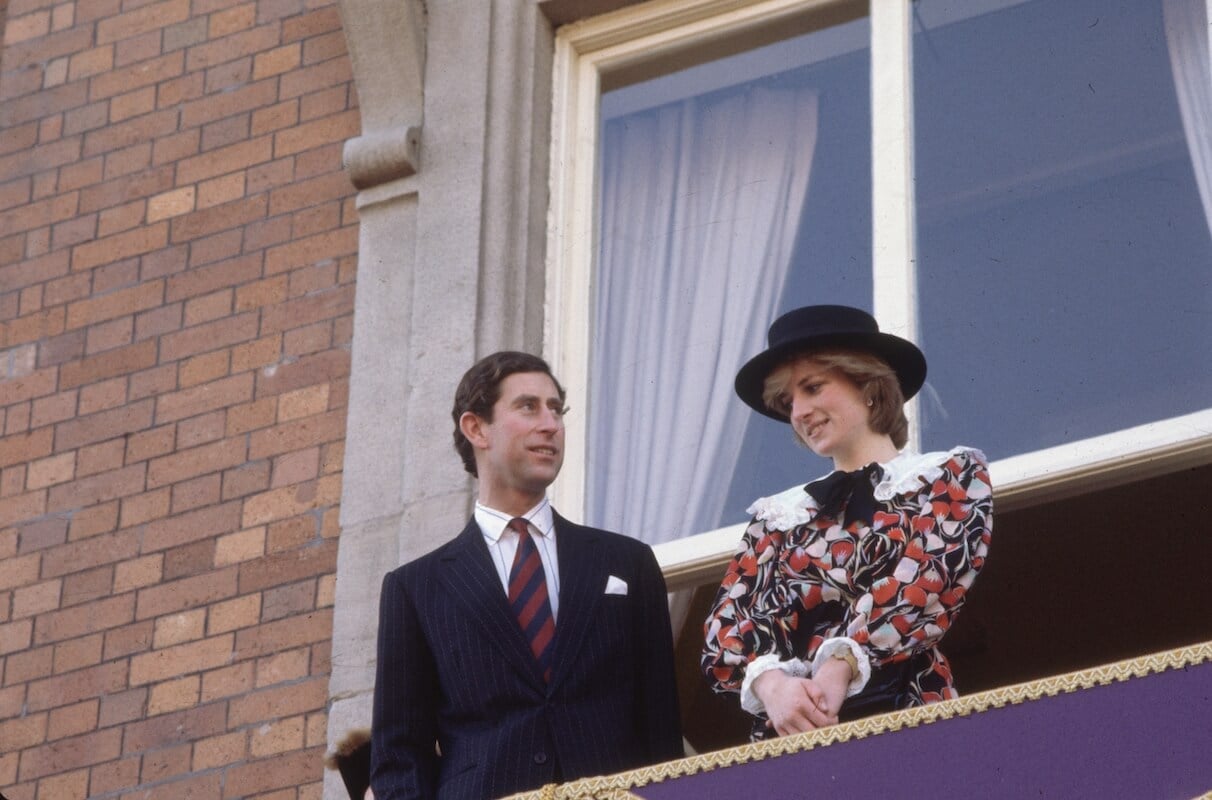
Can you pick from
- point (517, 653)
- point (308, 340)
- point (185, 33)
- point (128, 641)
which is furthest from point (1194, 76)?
point (128, 641)

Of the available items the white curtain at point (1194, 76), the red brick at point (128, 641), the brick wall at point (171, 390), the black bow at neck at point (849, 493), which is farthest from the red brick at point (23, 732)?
the white curtain at point (1194, 76)

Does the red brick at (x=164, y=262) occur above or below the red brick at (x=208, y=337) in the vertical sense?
above

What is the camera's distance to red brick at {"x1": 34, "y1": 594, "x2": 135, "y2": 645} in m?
7.07

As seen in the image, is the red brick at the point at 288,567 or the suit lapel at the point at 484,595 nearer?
the suit lapel at the point at 484,595

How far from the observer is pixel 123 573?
7133 mm

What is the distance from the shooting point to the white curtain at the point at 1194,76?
6.65m

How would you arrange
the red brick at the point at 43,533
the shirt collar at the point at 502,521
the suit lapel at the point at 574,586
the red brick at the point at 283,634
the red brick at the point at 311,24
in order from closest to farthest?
the suit lapel at the point at 574,586
the shirt collar at the point at 502,521
the red brick at the point at 283,634
the red brick at the point at 43,533
the red brick at the point at 311,24

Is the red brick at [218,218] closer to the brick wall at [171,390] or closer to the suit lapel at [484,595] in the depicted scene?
the brick wall at [171,390]

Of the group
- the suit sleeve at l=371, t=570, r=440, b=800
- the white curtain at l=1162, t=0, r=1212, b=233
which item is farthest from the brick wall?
the white curtain at l=1162, t=0, r=1212, b=233

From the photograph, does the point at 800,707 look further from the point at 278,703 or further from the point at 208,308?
the point at 208,308

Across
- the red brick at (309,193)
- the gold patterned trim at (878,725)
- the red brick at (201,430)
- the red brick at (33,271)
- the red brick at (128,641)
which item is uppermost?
the red brick at (33,271)

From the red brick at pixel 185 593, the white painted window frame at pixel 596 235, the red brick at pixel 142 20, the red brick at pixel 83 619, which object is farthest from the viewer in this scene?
the red brick at pixel 142 20

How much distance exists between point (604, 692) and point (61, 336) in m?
2.83

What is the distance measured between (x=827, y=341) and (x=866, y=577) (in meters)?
0.59
